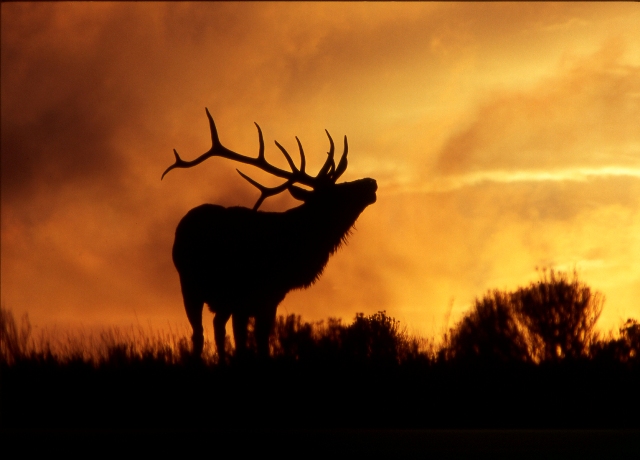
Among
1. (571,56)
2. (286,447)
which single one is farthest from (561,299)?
(286,447)

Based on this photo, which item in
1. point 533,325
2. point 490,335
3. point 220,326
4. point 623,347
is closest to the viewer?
point 623,347

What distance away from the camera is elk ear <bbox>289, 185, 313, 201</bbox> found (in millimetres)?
8078

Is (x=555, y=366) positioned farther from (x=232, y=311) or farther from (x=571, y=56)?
(x=232, y=311)

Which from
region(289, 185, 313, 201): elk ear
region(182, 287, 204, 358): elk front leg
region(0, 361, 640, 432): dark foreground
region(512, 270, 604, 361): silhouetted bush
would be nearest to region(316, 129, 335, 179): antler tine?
region(289, 185, 313, 201): elk ear

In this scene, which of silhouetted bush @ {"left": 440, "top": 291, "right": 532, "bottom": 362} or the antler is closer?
silhouetted bush @ {"left": 440, "top": 291, "right": 532, "bottom": 362}

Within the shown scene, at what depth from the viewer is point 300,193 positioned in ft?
26.6

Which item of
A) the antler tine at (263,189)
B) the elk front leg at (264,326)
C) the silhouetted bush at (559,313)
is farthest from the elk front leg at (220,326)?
the silhouetted bush at (559,313)

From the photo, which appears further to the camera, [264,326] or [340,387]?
[264,326]

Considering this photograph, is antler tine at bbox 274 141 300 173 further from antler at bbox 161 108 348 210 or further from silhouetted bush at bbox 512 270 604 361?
silhouetted bush at bbox 512 270 604 361

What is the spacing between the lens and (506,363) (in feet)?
18.0

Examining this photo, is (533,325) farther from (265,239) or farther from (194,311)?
(194,311)

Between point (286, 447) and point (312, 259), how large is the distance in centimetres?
383

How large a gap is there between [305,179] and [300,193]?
149mm

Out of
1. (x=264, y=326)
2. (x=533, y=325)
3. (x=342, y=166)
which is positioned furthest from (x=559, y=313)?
(x=264, y=326)
